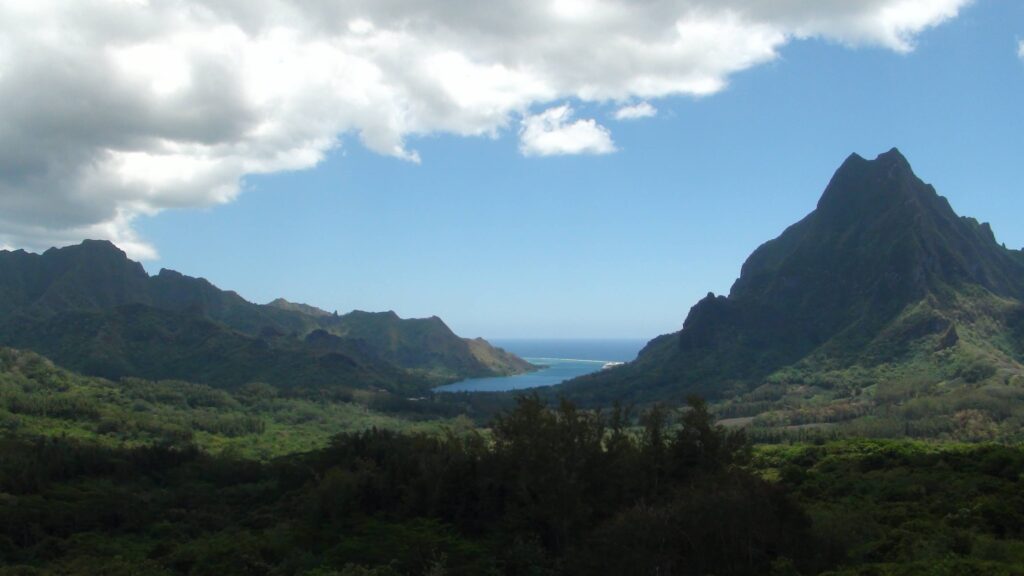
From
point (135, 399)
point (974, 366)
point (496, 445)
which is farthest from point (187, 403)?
point (974, 366)

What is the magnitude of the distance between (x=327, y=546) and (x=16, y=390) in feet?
457

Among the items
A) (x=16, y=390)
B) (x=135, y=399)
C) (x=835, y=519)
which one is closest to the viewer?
(x=835, y=519)

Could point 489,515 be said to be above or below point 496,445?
below

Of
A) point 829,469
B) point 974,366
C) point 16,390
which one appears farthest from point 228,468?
point 974,366

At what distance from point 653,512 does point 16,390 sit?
6334 inches

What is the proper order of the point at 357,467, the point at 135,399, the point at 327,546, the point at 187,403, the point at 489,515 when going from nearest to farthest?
1. the point at 327,546
2. the point at 489,515
3. the point at 357,467
4. the point at 135,399
5. the point at 187,403

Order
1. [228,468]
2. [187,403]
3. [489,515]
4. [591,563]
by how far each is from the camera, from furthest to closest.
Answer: [187,403] → [228,468] → [489,515] → [591,563]

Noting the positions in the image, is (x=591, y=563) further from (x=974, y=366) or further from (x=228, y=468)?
(x=974, y=366)

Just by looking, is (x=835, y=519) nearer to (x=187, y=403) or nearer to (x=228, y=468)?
(x=228, y=468)

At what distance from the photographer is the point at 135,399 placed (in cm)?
16850

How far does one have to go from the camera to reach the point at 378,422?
184 m

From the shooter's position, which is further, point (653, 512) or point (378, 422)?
point (378, 422)

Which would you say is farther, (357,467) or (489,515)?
(357,467)

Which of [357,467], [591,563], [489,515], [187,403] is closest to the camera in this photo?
[591,563]
